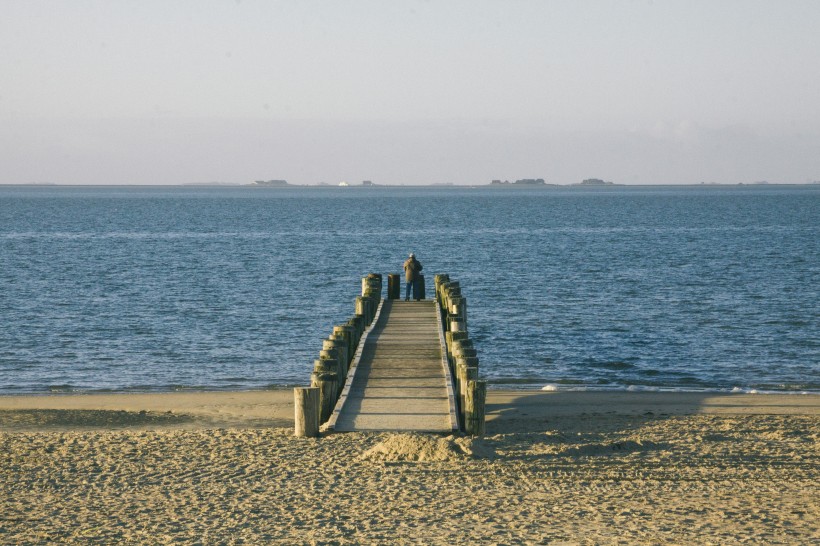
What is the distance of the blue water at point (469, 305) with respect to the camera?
82.0ft

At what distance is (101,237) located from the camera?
278 feet

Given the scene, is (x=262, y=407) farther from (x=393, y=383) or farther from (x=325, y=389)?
(x=325, y=389)

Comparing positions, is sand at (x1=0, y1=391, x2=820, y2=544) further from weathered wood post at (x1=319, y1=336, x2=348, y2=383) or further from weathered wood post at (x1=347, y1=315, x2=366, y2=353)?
weathered wood post at (x1=347, y1=315, x2=366, y2=353)

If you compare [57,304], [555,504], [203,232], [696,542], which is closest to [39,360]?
[57,304]

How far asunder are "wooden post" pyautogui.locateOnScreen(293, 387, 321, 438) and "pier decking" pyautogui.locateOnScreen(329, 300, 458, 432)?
0.30 meters

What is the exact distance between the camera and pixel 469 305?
130 feet

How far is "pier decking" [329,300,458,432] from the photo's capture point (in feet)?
47.0

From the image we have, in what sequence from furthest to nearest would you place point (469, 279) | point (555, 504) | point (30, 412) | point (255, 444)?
point (469, 279), point (30, 412), point (255, 444), point (555, 504)

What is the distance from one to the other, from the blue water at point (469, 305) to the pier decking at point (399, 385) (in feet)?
12.6

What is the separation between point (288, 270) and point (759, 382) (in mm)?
34617

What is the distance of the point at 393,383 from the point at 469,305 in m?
23.2

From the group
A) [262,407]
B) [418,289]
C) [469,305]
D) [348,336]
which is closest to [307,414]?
[348,336]

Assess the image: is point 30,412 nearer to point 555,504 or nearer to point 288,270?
point 555,504

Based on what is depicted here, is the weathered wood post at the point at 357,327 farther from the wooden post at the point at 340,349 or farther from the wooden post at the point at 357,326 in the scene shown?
the wooden post at the point at 340,349
